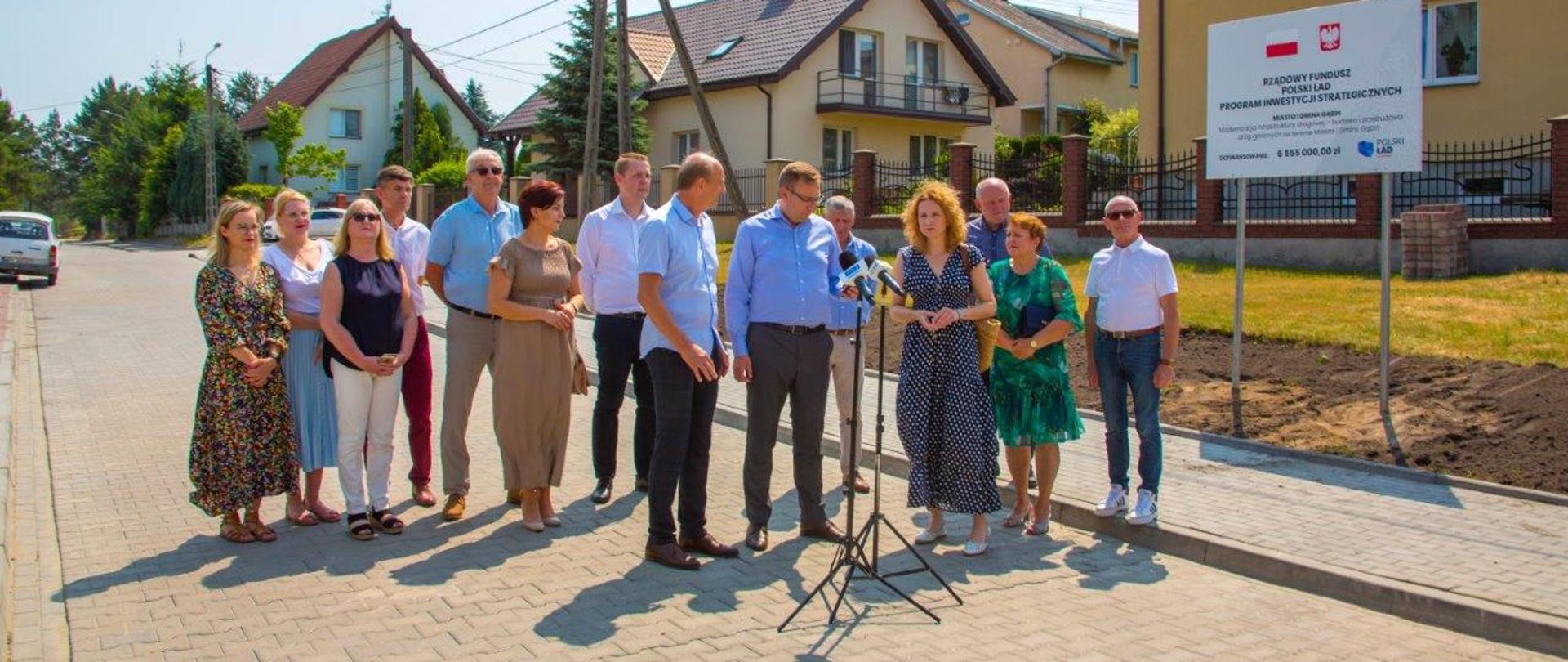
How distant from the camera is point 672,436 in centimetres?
639

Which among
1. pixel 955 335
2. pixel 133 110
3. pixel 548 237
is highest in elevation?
pixel 133 110

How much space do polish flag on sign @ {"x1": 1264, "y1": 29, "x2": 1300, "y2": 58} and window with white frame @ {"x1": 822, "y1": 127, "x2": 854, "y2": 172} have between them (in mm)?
28802

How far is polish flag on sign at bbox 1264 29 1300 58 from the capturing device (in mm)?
10125

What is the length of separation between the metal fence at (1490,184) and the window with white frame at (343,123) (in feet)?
160

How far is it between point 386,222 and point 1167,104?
20.2 meters

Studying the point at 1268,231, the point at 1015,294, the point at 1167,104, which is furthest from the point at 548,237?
the point at 1167,104

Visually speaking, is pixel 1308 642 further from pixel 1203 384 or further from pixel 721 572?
pixel 1203 384

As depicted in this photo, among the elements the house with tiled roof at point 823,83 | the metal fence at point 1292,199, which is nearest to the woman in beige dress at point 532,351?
the metal fence at point 1292,199

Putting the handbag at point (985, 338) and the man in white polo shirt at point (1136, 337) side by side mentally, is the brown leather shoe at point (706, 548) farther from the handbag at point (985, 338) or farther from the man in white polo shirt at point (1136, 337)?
the man in white polo shirt at point (1136, 337)

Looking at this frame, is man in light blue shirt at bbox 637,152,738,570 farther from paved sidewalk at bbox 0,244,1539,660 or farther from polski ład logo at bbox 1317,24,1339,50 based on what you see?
polski ład logo at bbox 1317,24,1339,50

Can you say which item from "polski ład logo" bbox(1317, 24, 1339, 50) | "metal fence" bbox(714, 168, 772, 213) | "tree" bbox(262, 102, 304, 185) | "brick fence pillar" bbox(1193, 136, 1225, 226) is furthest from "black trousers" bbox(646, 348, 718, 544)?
"tree" bbox(262, 102, 304, 185)

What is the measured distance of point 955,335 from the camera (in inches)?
264

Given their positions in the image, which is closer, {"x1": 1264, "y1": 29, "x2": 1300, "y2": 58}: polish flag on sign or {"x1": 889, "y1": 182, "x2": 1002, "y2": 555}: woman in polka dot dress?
{"x1": 889, "y1": 182, "x2": 1002, "y2": 555}: woman in polka dot dress

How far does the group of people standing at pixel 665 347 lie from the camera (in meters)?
6.48
